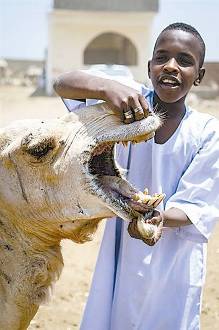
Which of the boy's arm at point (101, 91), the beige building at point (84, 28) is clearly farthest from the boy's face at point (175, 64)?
the beige building at point (84, 28)

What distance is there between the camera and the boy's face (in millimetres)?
3033

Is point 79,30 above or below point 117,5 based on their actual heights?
below

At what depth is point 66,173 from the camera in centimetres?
273

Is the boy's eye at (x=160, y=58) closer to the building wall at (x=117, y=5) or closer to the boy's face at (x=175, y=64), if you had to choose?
the boy's face at (x=175, y=64)

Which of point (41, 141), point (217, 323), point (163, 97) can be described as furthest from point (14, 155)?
point (217, 323)

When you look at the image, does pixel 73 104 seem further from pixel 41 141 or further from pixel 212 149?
pixel 212 149

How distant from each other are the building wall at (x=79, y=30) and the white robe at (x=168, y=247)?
92.4 ft

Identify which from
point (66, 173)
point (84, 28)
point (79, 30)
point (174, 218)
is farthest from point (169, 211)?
point (84, 28)

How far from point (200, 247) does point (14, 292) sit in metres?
0.95

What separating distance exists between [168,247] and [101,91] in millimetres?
880

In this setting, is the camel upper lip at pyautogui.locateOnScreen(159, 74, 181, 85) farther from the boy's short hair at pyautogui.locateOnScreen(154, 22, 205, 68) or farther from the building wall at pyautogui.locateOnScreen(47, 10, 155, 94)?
the building wall at pyautogui.locateOnScreen(47, 10, 155, 94)

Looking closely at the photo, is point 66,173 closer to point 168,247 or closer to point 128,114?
point 128,114

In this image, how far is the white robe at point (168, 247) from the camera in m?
3.12

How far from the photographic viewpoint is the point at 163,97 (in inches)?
121
